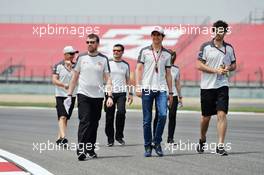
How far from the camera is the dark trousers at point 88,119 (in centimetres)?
1102

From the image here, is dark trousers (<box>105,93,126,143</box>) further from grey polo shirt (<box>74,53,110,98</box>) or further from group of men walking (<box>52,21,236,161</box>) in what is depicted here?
grey polo shirt (<box>74,53,110,98</box>)

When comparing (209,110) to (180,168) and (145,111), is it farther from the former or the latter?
(180,168)

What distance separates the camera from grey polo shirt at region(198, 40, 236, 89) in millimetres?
11602

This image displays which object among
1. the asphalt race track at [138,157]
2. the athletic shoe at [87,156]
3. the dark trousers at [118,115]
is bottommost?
the asphalt race track at [138,157]

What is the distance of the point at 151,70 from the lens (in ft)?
37.6

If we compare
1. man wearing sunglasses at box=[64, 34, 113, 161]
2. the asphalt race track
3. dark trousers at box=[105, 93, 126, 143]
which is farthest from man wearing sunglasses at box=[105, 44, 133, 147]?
man wearing sunglasses at box=[64, 34, 113, 161]

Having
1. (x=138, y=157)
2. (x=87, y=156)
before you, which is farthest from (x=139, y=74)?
(x=87, y=156)

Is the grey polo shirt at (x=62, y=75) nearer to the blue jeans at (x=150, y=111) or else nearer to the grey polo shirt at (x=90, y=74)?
the grey polo shirt at (x=90, y=74)

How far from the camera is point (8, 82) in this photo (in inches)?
2040

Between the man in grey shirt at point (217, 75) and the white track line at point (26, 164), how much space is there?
2.97 m

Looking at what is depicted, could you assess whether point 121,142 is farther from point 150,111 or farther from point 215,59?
point 215,59

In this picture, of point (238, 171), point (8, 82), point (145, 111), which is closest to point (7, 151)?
point (145, 111)

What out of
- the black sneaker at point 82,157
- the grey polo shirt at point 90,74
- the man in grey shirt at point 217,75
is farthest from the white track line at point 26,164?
the man in grey shirt at point 217,75

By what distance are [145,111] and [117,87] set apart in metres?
2.54
